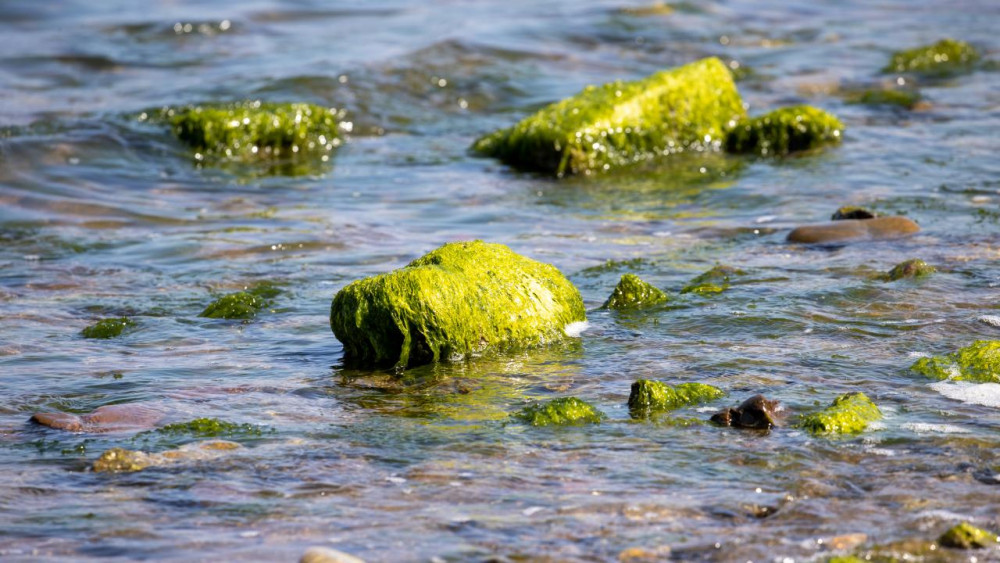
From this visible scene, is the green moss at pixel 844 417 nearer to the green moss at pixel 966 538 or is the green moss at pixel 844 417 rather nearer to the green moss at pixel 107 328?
the green moss at pixel 966 538

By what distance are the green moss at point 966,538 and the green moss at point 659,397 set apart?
136cm

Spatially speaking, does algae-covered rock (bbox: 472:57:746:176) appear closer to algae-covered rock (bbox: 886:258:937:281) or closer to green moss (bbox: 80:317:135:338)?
algae-covered rock (bbox: 886:258:937:281)

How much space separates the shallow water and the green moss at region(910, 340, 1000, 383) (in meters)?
0.12

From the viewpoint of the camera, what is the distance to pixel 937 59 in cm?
1376

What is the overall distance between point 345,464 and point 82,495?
0.87 m

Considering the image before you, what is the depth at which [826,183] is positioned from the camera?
29.9 ft

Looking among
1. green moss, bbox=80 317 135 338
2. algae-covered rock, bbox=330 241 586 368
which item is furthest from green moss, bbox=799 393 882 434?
green moss, bbox=80 317 135 338

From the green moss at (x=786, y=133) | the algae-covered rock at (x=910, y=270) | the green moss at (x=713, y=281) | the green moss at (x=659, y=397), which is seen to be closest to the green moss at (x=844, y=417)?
the green moss at (x=659, y=397)

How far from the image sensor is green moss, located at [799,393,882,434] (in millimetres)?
4398

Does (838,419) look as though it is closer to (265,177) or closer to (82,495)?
(82,495)

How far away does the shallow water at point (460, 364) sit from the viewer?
381cm

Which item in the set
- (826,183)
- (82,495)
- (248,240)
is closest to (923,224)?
(826,183)

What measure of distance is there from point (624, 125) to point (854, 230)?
315 centimetres

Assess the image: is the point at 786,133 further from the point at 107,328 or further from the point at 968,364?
the point at 107,328
